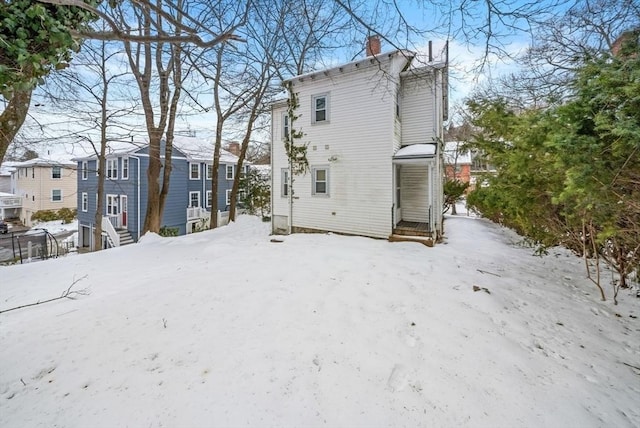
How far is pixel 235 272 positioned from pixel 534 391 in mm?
5092

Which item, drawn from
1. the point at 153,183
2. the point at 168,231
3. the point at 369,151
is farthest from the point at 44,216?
the point at 369,151

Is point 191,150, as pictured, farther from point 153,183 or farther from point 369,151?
point 369,151

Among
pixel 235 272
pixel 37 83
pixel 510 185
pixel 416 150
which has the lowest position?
pixel 235 272

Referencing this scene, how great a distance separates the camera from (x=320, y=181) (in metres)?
11.4

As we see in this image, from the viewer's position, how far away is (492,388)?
2924mm

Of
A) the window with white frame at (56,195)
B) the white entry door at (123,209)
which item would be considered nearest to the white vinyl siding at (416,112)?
the white entry door at (123,209)

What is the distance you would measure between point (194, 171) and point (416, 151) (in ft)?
57.8

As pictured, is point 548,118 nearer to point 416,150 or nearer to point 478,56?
point 478,56

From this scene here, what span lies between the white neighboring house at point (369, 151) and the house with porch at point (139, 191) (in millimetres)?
9470

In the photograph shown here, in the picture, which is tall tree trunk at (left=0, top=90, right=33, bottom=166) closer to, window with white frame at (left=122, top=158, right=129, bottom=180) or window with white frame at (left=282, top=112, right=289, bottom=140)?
window with white frame at (left=282, top=112, right=289, bottom=140)

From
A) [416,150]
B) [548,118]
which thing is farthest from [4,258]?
[548,118]

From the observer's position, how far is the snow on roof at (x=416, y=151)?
951 centimetres

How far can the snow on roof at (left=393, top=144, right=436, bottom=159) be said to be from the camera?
9.51 m

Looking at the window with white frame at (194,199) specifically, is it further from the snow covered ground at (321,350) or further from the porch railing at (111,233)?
the snow covered ground at (321,350)
